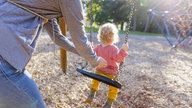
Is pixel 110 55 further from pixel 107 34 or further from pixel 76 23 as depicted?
pixel 76 23

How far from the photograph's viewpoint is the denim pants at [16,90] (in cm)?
155

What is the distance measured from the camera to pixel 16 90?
158cm

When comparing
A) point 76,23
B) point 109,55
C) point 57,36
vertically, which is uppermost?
point 76,23

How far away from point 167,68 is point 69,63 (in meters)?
2.30

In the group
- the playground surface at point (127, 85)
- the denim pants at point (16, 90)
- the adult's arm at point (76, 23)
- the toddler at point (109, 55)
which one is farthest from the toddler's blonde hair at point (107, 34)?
the denim pants at point (16, 90)

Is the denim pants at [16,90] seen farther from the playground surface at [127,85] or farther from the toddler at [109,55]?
the playground surface at [127,85]

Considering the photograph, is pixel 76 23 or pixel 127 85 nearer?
pixel 76 23

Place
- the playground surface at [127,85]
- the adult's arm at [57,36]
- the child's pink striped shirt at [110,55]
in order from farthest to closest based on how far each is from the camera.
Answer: the playground surface at [127,85] → the child's pink striped shirt at [110,55] → the adult's arm at [57,36]

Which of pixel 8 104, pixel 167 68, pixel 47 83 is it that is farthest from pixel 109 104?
pixel 167 68

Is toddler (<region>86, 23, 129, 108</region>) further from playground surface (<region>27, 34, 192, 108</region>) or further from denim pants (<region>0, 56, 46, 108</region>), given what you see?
denim pants (<region>0, 56, 46, 108</region>)

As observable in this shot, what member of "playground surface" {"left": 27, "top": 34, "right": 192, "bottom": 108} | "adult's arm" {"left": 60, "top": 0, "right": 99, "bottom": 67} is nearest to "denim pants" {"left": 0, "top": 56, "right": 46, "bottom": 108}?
"adult's arm" {"left": 60, "top": 0, "right": 99, "bottom": 67}

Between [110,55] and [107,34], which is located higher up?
[107,34]

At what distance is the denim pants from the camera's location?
61.0 inches

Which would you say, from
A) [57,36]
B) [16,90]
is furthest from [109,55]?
[16,90]
